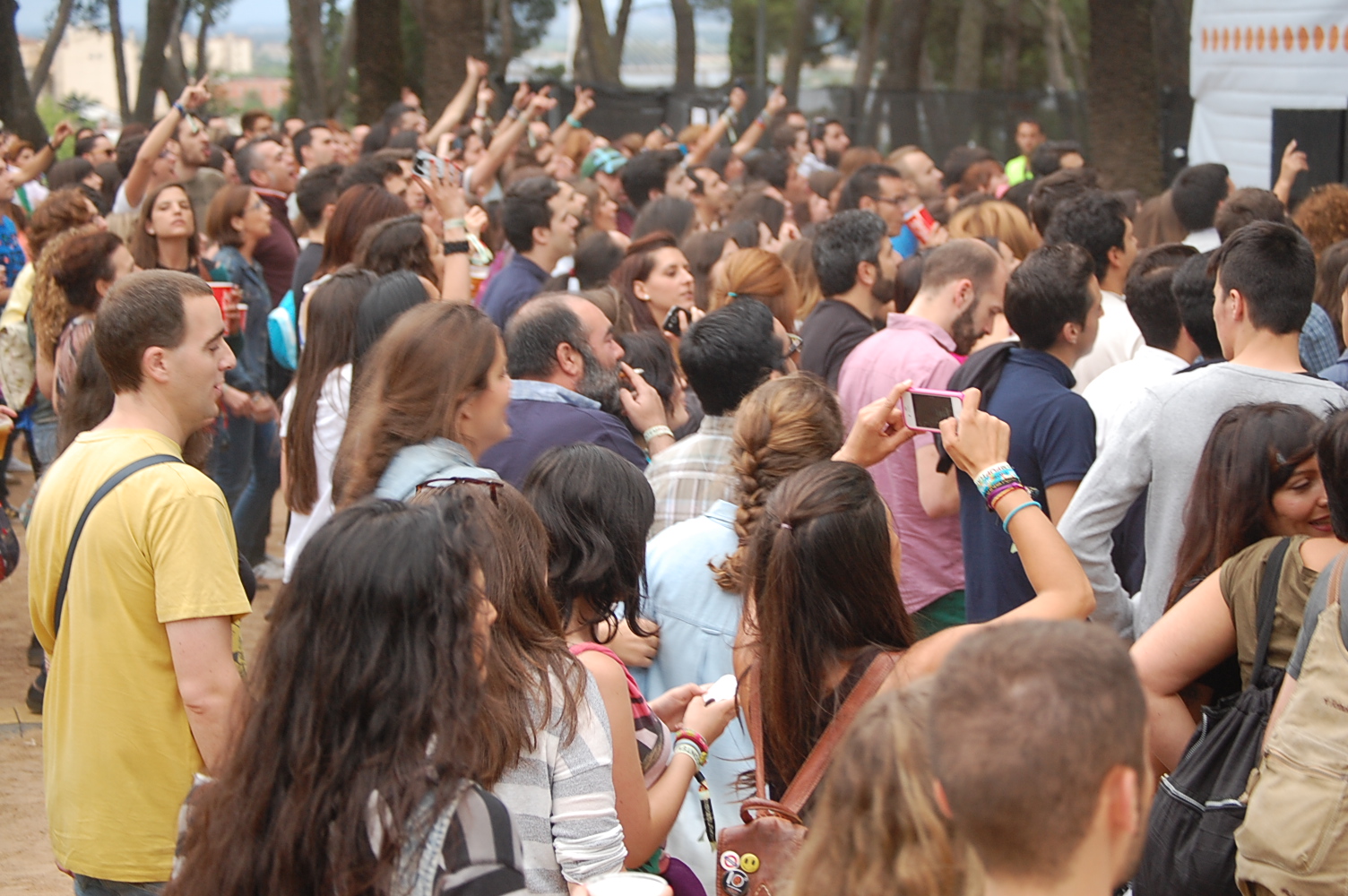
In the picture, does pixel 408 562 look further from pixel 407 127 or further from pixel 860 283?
pixel 407 127

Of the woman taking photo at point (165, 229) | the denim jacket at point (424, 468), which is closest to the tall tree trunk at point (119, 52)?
the woman taking photo at point (165, 229)

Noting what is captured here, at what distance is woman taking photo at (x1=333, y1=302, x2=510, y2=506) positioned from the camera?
3.35m

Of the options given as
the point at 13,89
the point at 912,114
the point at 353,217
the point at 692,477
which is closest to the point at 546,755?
the point at 692,477

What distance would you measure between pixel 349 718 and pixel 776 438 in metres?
1.72

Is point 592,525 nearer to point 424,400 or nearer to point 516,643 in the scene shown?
point 516,643

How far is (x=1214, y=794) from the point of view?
104 inches

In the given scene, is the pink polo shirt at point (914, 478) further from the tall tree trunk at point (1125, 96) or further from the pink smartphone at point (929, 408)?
the tall tree trunk at point (1125, 96)

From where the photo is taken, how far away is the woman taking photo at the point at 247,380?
728 cm

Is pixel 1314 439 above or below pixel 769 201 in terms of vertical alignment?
below

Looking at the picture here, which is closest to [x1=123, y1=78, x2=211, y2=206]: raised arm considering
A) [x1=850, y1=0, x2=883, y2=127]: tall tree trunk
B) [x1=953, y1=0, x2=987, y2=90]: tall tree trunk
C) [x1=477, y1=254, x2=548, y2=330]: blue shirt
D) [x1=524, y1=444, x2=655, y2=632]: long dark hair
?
[x1=477, y1=254, x2=548, y2=330]: blue shirt

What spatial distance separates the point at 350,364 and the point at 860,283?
2412 mm

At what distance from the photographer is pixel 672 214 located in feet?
27.0

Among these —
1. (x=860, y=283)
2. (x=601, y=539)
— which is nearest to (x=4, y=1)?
(x=860, y=283)

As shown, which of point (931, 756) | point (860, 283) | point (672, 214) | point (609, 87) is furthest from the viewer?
point (609, 87)
